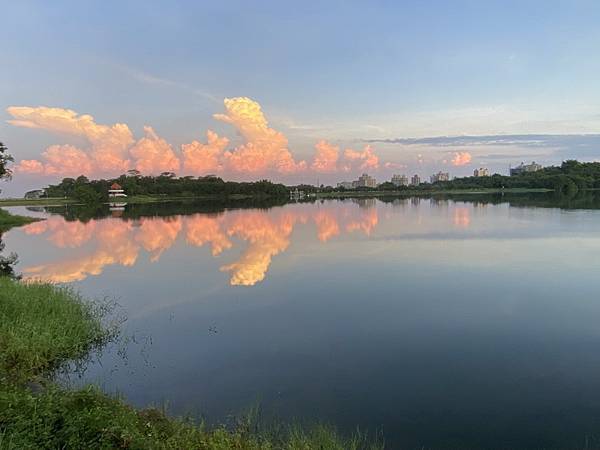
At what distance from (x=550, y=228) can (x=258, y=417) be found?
27826 millimetres

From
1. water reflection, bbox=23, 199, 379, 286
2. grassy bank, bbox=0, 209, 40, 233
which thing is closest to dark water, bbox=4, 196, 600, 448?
water reflection, bbox=23, 199, 379, 286

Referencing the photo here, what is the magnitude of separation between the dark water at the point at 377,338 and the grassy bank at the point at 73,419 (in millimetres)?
771

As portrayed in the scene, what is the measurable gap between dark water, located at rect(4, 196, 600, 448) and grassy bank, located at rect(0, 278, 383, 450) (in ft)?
2.53

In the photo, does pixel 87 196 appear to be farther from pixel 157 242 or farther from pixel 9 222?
pixel 157 242

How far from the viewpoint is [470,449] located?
575cm

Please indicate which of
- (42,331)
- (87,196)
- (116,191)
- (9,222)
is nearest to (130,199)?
(116,191)

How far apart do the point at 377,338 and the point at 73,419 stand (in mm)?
6436

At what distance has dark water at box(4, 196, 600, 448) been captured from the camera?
6668 millimetres

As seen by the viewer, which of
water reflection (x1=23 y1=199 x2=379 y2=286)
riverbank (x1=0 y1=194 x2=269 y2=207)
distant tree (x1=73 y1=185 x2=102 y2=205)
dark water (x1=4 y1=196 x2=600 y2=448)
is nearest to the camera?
dark water (x1=4 y1=196 x2=600 y2=448)

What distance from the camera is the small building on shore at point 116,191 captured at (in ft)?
351

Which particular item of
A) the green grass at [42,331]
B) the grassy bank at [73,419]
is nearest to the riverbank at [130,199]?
the green grass at [42,331]

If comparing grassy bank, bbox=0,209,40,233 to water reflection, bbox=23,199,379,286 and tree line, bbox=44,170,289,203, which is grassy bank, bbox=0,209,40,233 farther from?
tree line, bbox=44,170,289,203

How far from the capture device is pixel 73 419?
465cm

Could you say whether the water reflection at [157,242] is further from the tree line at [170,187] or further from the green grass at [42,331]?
the tree line at [170,187]
